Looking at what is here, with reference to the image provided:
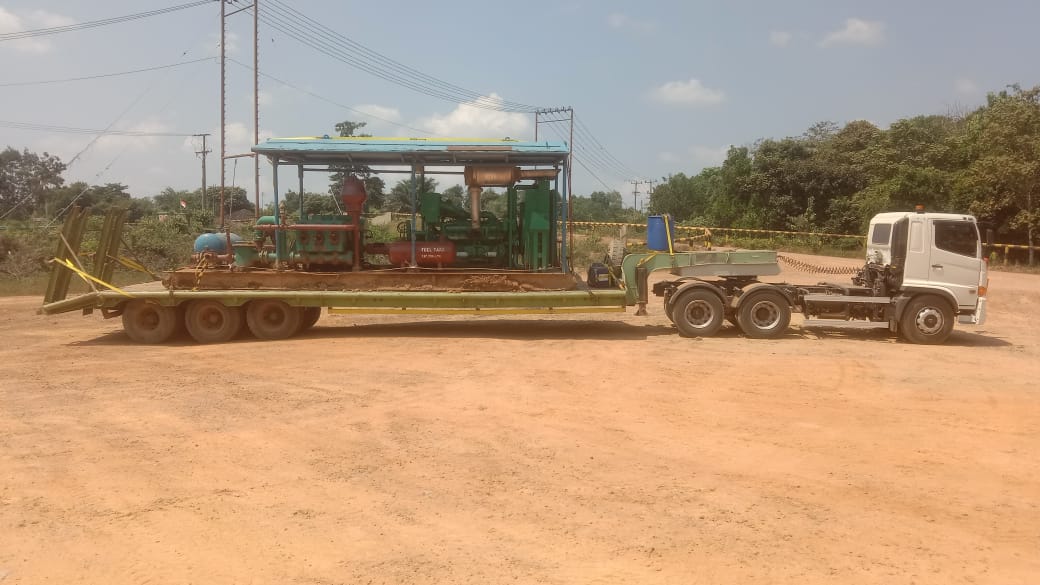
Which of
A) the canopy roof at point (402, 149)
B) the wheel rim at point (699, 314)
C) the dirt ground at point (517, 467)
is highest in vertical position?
the canopy roof at point (402, 149)

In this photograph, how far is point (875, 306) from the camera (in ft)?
40.3

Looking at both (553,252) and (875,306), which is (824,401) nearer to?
(875,306)

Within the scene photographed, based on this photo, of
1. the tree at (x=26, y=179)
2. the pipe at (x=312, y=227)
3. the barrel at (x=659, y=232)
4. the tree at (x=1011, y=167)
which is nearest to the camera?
the pipe at (x=312, y=227)

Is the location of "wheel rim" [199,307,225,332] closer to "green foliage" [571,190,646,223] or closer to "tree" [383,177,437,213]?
"tree" [383,177,437,213]

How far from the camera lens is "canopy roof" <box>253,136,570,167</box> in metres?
11.8

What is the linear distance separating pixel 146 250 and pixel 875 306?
24.4 m

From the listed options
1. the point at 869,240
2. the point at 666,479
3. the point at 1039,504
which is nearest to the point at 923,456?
the point at 1039,504

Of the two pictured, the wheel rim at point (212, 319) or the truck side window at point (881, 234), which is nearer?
the wheel rim at point (212, 319)

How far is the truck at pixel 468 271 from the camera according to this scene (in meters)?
11.8

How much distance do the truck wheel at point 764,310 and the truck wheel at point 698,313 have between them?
1.30ft

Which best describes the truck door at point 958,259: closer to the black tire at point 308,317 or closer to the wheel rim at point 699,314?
the wheel rim at point 699,314

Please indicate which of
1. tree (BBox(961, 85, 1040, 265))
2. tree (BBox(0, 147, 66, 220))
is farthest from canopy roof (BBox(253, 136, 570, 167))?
tree (BBox(0, 147, 66, 220))

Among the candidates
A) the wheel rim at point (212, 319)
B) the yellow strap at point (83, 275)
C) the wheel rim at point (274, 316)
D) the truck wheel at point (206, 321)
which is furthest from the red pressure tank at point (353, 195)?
the yellow strap at point (83, 275)

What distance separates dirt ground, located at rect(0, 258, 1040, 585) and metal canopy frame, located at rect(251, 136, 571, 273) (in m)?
3.31
